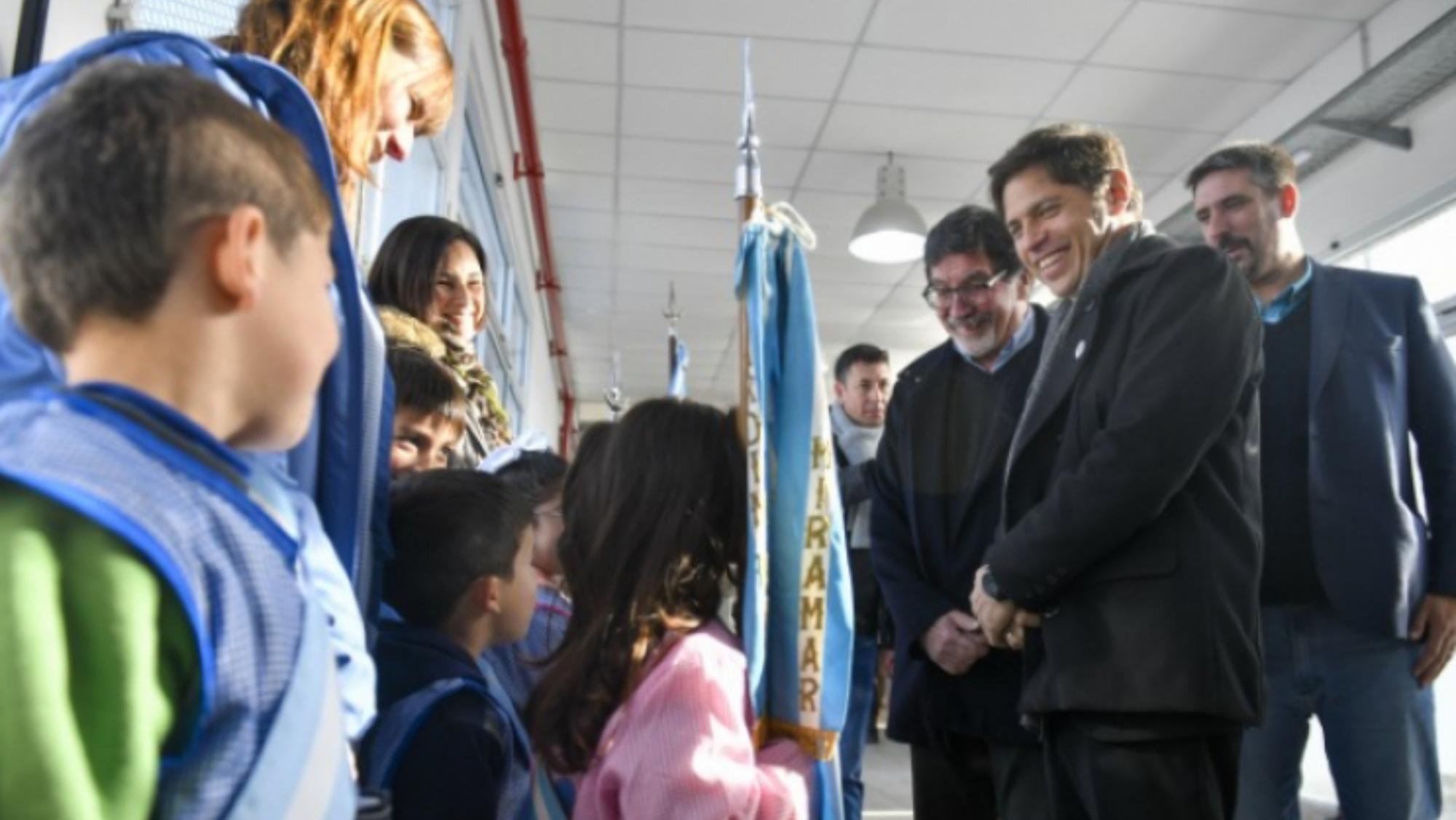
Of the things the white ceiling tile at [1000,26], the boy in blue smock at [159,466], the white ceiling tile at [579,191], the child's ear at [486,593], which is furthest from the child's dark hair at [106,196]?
the white ceiling tile at [579,191]

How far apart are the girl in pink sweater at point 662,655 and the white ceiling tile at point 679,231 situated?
486 cm

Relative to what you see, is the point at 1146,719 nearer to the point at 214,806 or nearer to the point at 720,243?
the point at 214,806

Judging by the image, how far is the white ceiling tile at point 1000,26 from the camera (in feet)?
12.4

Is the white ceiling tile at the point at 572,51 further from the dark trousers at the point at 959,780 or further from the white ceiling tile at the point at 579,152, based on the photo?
the dark trousers at the point at 959,780

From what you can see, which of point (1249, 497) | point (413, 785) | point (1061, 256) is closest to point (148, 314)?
point (413, 785)

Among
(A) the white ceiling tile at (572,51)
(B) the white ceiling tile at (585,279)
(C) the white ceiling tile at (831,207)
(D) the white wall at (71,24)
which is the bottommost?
(D) the white wall at (71,24)

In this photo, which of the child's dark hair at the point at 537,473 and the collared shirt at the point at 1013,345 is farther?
the collared shirt at the point at 1013,345

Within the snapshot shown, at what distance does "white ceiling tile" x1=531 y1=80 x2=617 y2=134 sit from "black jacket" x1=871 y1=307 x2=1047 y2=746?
9.51ft

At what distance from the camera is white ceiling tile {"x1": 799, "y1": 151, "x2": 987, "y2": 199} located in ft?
16.8

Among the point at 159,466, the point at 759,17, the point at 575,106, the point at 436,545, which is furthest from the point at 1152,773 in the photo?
the point at 575,106

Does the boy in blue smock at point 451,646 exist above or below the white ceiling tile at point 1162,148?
below

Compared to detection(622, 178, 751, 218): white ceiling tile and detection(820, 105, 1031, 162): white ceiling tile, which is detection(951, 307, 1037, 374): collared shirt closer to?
detection(820, 105, 1031, 162): white ceiling tile

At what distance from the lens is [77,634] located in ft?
1.58

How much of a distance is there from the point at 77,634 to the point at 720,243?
6.03 meters
